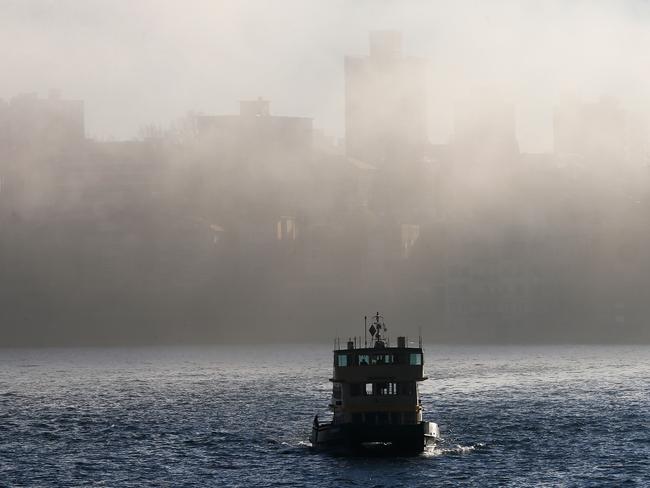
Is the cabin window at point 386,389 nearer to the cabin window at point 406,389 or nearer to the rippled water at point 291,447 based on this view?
the cabin window at point 406,389

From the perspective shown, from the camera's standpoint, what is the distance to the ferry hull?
117875 mm

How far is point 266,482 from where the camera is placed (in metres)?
Answer: 113

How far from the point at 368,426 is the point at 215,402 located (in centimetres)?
7973

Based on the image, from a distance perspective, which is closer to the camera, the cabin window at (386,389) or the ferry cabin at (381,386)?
the ferry cabin at (381,386)

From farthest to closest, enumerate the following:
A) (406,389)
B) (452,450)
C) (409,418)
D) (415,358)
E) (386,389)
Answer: (452,450), (415,358), (386,389), (409,418), (406,389)

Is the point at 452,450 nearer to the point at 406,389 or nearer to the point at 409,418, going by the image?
the point at 409,418

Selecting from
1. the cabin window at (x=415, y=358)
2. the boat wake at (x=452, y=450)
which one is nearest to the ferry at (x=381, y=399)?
the cabin window at (x=415, y=358)

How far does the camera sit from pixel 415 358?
120 metres

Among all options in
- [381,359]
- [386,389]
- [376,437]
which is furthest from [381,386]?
[376,437]

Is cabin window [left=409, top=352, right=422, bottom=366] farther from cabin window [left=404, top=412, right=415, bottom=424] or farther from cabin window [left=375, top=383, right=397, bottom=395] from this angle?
cabin window [left=404, top=412, right=415, bottom=424]

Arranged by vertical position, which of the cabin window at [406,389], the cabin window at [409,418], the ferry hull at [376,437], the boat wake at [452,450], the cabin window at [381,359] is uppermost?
the cabin window at [381,359]

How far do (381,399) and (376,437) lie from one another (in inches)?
121

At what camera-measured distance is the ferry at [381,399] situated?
118 metres

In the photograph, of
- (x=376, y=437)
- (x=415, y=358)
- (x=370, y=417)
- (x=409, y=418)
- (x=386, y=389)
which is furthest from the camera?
(x=415, y=358)
